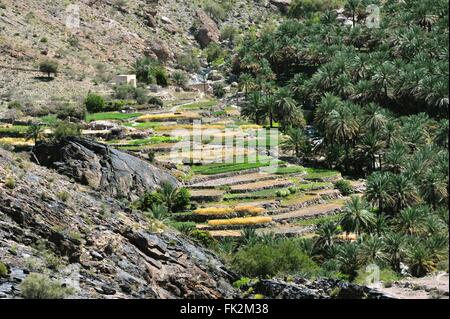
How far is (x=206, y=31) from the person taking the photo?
561ft

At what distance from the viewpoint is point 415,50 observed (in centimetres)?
11612

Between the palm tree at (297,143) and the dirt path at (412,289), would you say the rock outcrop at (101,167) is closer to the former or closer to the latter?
the palm tree at (297,143)

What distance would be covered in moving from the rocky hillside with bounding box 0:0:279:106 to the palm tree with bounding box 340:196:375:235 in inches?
2216

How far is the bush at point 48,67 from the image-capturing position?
117875 mm

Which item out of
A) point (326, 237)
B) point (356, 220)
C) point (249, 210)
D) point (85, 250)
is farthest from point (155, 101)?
point (85, 250)

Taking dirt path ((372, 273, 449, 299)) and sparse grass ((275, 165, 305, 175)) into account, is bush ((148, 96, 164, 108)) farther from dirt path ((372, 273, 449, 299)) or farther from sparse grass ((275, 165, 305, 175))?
dirt path ((372, 273, 449, 299))

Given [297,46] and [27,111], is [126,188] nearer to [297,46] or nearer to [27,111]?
[27,111]

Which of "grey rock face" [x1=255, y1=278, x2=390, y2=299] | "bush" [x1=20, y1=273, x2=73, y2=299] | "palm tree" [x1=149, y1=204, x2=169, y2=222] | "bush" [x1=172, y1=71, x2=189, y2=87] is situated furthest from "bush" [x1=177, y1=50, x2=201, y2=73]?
"bush" [x1=20, y1=273, x2=73, y2=299]

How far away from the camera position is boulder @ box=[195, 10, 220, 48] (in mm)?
170375

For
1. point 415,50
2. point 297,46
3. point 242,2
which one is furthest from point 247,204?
point 242,2

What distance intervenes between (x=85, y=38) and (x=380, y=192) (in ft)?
284

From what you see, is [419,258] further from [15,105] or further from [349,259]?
[15,105]

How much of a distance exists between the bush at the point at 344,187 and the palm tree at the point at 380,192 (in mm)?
8047
